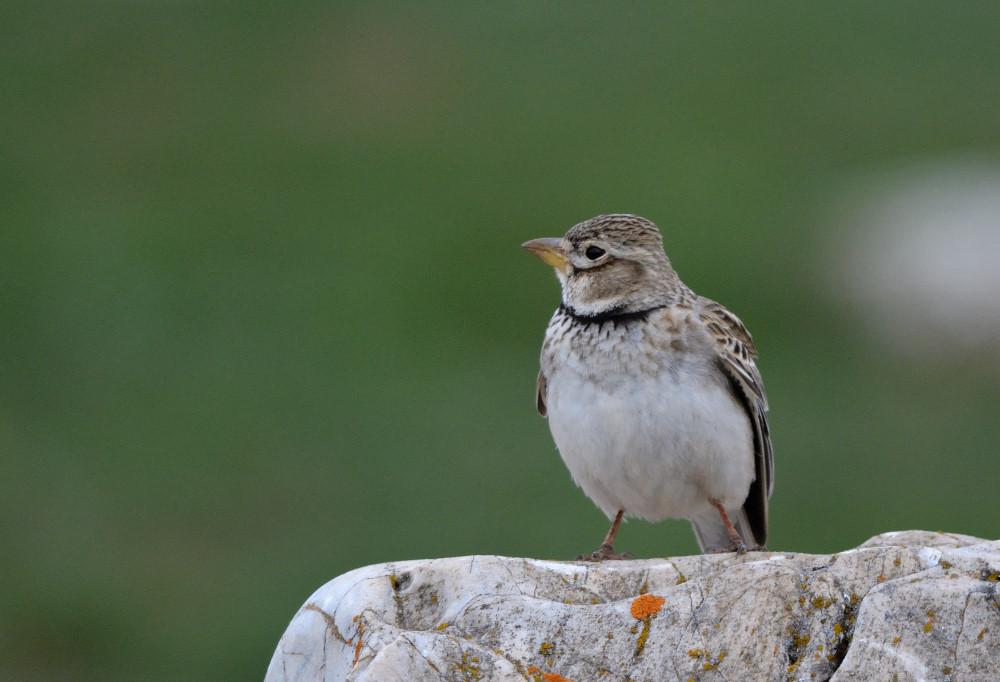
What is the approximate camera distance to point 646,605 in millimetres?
5996

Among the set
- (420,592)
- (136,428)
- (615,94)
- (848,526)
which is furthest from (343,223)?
(420,592)

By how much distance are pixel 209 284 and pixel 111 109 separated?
6926mm

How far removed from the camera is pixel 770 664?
5695 millimetres

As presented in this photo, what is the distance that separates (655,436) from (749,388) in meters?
0.87

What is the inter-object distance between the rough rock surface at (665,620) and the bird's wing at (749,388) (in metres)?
1.96

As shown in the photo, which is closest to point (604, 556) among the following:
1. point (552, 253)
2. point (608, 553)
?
point (608, 553)

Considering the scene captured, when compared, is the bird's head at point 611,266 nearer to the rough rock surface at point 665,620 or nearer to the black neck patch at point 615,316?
the black neck patch at point 615,316

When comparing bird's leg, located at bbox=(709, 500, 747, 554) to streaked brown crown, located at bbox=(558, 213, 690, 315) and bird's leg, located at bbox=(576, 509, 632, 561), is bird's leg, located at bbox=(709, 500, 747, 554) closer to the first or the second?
bird's leg, located at bbox=(576, 509, 632, 561)

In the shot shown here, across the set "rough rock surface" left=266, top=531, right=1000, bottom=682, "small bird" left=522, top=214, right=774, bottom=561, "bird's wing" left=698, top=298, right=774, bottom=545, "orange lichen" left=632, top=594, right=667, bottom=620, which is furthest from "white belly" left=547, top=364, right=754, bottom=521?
"orange lichen" left=632, top=594, right=667, bottom=620

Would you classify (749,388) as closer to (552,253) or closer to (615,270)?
(615,270)

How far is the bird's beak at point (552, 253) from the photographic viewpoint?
8664mm

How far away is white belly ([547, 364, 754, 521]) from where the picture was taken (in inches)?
311

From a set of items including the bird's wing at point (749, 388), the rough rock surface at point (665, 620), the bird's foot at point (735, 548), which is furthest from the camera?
the bird's wing at point (749, 388)

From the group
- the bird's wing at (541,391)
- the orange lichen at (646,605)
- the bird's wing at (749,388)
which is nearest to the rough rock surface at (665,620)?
the orange lichen at (646,605)
